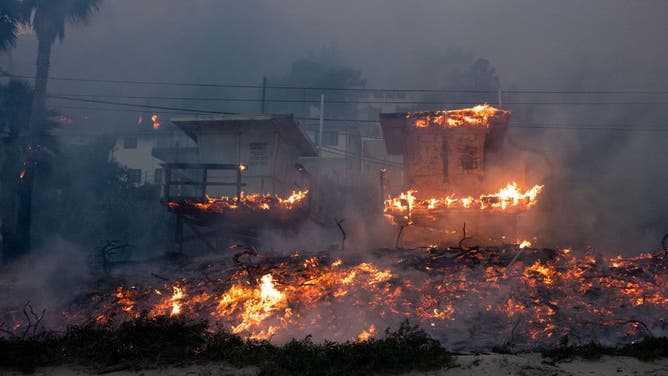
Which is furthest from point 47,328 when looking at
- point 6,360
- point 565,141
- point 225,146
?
point 565,141

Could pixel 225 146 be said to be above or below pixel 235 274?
above

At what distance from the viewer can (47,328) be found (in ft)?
28.4

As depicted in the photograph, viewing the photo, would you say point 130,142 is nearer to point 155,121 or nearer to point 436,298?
point 155,121

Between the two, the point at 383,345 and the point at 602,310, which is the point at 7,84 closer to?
the point at 383,345

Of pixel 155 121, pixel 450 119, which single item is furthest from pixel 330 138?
pixel 450 119

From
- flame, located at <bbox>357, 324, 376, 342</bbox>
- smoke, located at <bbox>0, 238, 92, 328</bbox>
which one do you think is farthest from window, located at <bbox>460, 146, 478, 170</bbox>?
smoke, located at <bbox>0, 238, 92, 328</bbox>

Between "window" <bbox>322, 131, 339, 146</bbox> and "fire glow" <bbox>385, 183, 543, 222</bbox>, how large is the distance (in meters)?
23.2

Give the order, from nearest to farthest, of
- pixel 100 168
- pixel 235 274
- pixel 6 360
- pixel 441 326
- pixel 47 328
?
pixel 6 360
pixel 441 326
pixel 47 328
pixel 235 274
pixel 100 168

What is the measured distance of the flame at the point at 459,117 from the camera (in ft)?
50.2

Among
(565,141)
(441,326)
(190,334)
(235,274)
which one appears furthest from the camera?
(565,141)

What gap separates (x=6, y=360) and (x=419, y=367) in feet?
18.7

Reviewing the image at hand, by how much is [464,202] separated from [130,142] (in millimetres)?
35102

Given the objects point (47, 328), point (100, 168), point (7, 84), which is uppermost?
point (7, 84)

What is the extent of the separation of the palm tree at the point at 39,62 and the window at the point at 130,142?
70.2 ft
